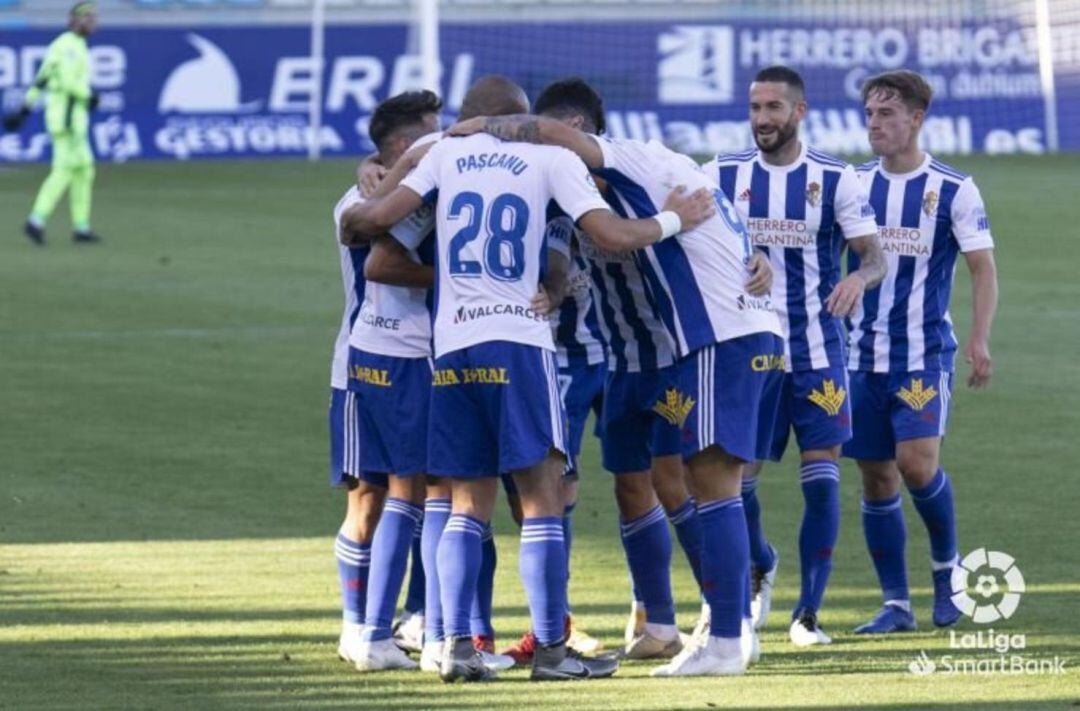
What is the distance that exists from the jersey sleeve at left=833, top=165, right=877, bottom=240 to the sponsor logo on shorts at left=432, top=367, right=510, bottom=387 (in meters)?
1.76

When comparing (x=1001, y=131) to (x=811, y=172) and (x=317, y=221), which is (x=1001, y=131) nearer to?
(x=317, y=221)

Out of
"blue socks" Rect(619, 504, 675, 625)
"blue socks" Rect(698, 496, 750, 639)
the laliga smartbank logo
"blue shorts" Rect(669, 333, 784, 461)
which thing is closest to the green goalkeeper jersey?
the laliga smartbank logo

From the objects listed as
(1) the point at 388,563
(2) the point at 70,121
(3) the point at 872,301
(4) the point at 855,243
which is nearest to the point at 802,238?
(4) the point at 855,243

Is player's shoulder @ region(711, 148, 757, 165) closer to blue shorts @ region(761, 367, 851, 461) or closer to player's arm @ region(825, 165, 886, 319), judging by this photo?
player's arm @ region(825, 165, 886, 319)

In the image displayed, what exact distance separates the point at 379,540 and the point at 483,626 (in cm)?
46

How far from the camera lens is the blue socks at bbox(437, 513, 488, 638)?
7434mm

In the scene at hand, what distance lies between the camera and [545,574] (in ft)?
24.4

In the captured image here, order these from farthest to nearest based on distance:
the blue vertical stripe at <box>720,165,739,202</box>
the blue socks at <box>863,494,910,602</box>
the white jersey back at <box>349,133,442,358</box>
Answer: the blue vertical stripe at <box>720,165,739,202</box> → the blue socks at <box>863,494,910,602</box> → the white jersey back at <box>349,133,442,358</box>

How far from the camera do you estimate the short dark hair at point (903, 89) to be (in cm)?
896

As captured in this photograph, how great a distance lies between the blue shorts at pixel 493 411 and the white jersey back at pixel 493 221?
6 centimetres

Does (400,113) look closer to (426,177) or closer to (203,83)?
(426,177)

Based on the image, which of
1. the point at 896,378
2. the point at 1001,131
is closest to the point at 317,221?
the point at 1001,131

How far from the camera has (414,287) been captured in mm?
7758

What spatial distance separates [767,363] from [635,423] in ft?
2.13
